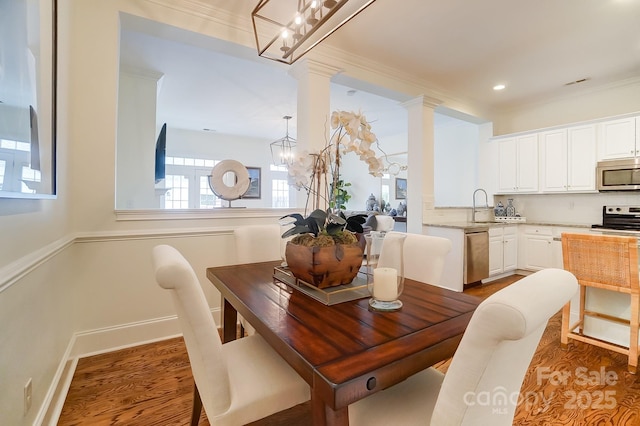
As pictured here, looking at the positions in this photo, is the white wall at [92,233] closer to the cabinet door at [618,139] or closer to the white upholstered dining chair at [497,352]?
the white upholstered dining chair at [497,352]

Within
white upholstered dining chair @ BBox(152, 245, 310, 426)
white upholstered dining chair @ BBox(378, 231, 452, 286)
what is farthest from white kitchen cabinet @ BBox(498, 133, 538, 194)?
white upholstered dining chair @ BBox(152, 245, 310, 426)

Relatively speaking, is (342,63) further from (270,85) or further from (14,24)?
(14,24)

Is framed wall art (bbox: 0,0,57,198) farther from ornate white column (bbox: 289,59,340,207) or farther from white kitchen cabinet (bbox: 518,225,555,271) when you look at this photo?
white kitchen cabinet (bbox: 518,225,555,271)

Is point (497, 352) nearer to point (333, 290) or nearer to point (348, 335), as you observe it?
point (348, 335)

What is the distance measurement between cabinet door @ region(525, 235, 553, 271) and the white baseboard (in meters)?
4.46

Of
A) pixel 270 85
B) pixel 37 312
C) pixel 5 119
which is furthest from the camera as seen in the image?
pixel 270 85

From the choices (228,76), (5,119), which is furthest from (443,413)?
(228,76)

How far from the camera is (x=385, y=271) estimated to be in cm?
110

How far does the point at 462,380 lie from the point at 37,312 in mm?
1651

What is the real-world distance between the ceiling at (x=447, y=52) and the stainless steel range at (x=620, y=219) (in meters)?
1.72

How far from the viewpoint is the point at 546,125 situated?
15.2 ft

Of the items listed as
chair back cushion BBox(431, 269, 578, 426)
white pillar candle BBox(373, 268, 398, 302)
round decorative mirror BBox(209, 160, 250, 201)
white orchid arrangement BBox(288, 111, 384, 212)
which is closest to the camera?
chair back cushion BBox(431, 269, 578, 426)

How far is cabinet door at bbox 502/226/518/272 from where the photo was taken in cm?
425

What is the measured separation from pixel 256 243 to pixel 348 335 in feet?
4.22
